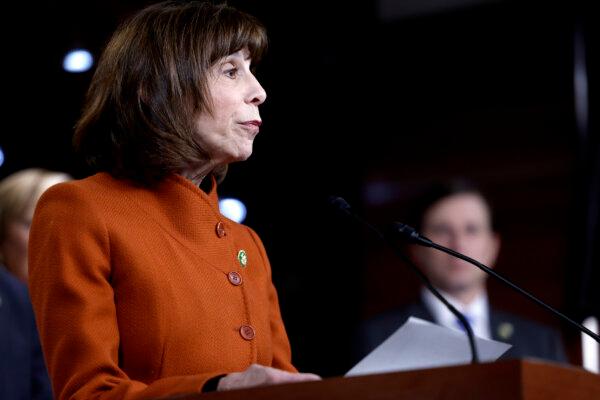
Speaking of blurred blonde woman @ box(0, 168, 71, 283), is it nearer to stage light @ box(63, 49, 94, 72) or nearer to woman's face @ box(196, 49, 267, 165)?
stage light @ box(63, 49, 94, 72)

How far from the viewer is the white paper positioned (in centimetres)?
128

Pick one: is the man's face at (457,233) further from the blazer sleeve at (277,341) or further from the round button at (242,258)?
the round button at (242,258)

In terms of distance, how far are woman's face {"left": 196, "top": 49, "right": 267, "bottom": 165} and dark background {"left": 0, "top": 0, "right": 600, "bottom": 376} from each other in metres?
2.26

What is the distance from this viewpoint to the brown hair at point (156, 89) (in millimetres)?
1672

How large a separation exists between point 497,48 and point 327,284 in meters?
1.50

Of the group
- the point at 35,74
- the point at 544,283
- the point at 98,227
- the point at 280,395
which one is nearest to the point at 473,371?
the point at 280,395

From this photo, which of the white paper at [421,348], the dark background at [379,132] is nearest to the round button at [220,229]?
the white paper at [421,348]

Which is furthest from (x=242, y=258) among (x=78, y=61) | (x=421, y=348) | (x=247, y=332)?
(x=78, y=61)

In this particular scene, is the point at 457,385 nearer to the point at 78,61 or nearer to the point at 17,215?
the point at 17,215

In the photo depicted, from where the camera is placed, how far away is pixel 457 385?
1.12 metres

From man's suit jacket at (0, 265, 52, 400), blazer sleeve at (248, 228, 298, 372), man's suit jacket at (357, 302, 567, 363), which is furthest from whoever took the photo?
man's suit jacket at (357, 302, 567, 363)

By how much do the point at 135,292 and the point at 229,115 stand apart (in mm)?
369

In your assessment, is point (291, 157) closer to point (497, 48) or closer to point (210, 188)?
point (497, 48)

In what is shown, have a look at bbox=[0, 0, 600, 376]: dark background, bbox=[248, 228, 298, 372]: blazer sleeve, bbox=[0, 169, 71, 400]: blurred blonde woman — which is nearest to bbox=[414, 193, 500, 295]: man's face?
bbox=[0, 0, 600, 376]: dark background
